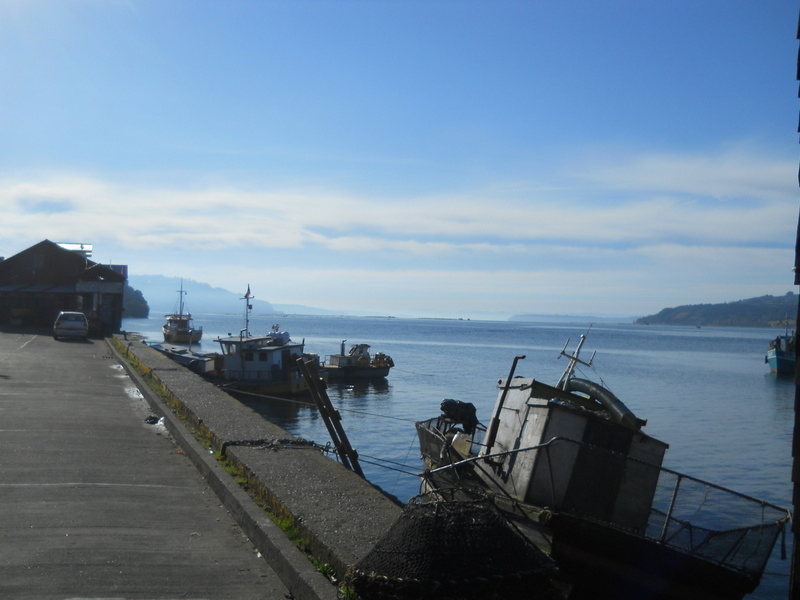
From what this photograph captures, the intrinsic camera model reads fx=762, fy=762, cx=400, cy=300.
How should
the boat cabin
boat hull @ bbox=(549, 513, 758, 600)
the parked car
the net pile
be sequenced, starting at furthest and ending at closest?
the boat cabin, the parked car, boat hull @ bbox=(549, 513, 758, 600), the net pile

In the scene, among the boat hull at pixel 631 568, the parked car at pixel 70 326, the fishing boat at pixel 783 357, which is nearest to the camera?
the boat hull at pixel 631 568

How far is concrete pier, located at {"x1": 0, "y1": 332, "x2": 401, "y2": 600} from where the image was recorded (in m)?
5.86

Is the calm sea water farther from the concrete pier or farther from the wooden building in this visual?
the wooden building

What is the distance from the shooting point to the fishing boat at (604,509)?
10461mm

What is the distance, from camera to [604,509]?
447 inches

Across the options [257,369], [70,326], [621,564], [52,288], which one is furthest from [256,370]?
[621,564]

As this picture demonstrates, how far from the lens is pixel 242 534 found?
7.21 m

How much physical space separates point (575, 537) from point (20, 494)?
22.7ft

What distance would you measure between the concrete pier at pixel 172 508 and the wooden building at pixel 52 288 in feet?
142

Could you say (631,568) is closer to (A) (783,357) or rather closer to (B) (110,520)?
(B) (110,520)

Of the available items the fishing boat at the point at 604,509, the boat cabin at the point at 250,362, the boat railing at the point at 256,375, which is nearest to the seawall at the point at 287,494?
the fishing boat at the point at 604,509

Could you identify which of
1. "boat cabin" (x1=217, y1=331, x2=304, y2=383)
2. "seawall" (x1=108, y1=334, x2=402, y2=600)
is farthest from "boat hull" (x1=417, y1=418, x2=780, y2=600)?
"boat cabin" (x1=217, y1=331, x2=304, y2=383)

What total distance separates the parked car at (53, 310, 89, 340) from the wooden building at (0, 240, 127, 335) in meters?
10.9

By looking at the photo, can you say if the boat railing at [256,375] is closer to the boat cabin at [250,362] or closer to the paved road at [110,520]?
the boat cabin at [250,362]
